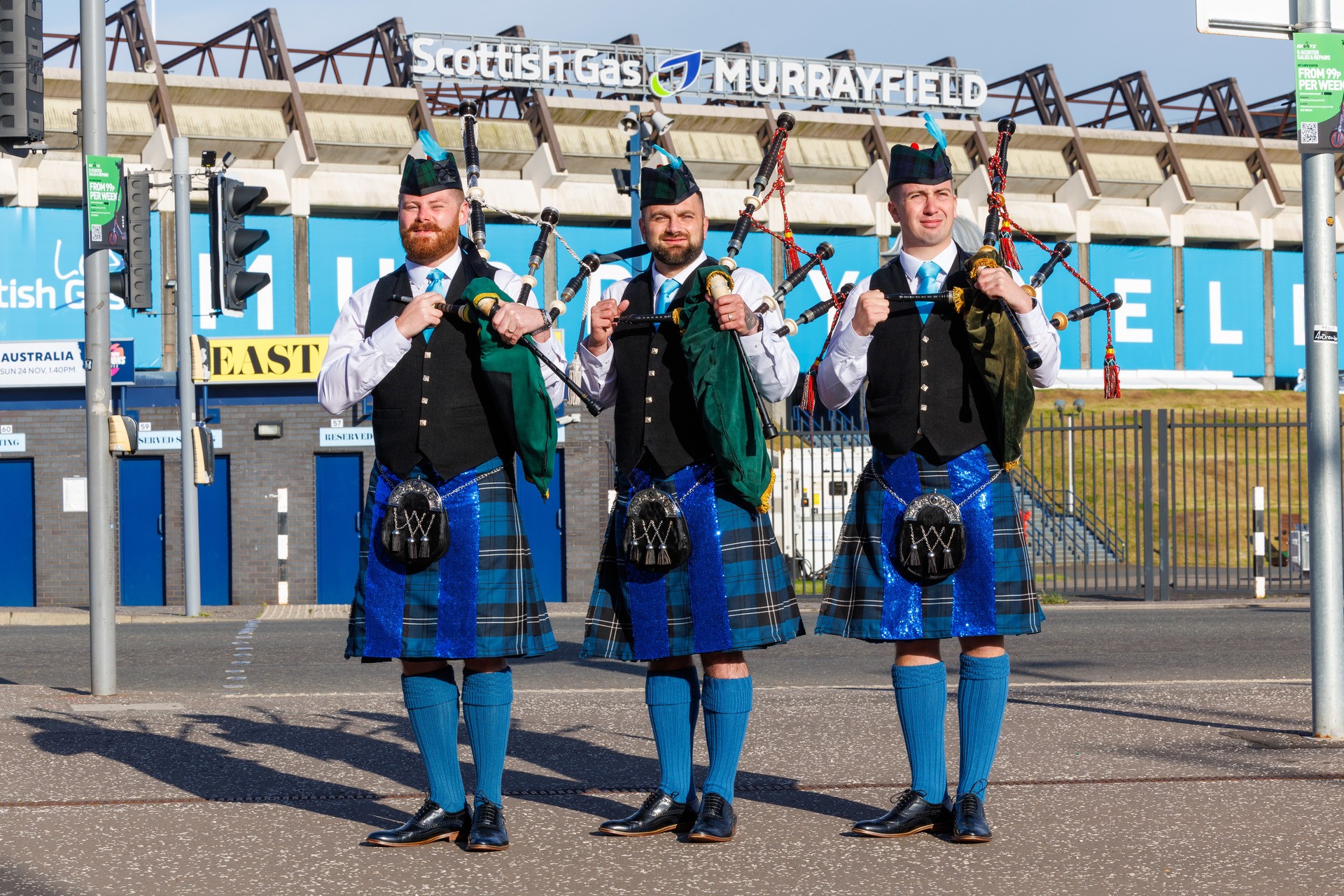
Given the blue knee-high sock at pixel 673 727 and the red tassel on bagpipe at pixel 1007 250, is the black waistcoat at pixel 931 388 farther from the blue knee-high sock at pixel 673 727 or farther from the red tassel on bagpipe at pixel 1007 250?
the blue knee-high sock at pixel 673 727

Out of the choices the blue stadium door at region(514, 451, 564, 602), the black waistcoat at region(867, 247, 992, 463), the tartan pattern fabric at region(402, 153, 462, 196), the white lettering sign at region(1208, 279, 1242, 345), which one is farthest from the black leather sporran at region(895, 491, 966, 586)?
the white lettering sign at region(1208, 279, 1242, 345)

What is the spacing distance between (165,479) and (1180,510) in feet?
58.9

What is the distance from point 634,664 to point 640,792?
5881mm

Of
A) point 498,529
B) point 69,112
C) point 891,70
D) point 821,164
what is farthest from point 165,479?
point 891,70

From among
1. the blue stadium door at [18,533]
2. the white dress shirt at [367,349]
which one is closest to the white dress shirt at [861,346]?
the white dress shirt at [367,349]

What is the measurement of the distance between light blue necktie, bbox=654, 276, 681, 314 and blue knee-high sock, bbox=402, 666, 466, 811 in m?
1.29

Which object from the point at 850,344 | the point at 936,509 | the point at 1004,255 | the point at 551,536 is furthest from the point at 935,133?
the point at 551,536

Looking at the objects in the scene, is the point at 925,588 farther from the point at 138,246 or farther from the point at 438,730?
the point at 138,246

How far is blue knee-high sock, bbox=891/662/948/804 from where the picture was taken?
4.71 metres

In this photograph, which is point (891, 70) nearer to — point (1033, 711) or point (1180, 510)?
point (1180, 510)

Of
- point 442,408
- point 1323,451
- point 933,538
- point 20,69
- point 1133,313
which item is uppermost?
point 1133,313

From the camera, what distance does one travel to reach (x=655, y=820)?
4.70 metres

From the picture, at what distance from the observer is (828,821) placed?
4824 millimetres

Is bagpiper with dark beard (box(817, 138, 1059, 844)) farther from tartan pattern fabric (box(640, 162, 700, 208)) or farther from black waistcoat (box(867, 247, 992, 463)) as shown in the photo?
tartan pattern fabric (box(640, 162, 700, 208))
